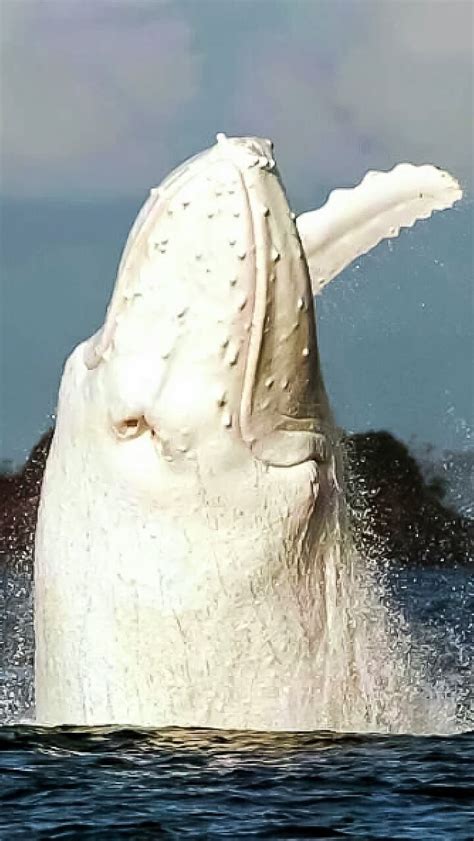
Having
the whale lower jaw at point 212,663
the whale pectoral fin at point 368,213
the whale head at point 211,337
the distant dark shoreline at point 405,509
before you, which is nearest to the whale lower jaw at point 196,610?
the whale lower jaw at point 212,663

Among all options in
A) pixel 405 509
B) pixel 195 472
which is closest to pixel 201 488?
pixel 195 472

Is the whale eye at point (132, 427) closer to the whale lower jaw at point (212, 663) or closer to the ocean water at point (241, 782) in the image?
the whale lower jaw at point (212, 663)

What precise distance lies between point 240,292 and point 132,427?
997mm

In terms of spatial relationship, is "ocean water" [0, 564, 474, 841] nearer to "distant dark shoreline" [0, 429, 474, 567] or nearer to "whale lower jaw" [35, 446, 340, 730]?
"whale lower jaw" [35, 446, 340, 730]

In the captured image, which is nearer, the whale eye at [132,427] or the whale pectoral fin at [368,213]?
the whale eye at [132,427]

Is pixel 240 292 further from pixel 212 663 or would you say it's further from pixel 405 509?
pixel 405 509

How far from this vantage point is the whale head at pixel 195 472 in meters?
11.9

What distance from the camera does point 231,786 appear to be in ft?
39.4

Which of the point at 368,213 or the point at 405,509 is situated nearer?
the point at 368,213

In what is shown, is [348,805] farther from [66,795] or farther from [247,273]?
[247,273]

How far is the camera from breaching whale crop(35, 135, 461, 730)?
39.1 ft

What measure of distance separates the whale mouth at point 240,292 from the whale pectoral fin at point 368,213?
2.25 feet

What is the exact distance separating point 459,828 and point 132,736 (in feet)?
6.94

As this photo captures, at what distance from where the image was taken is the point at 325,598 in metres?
12.3
